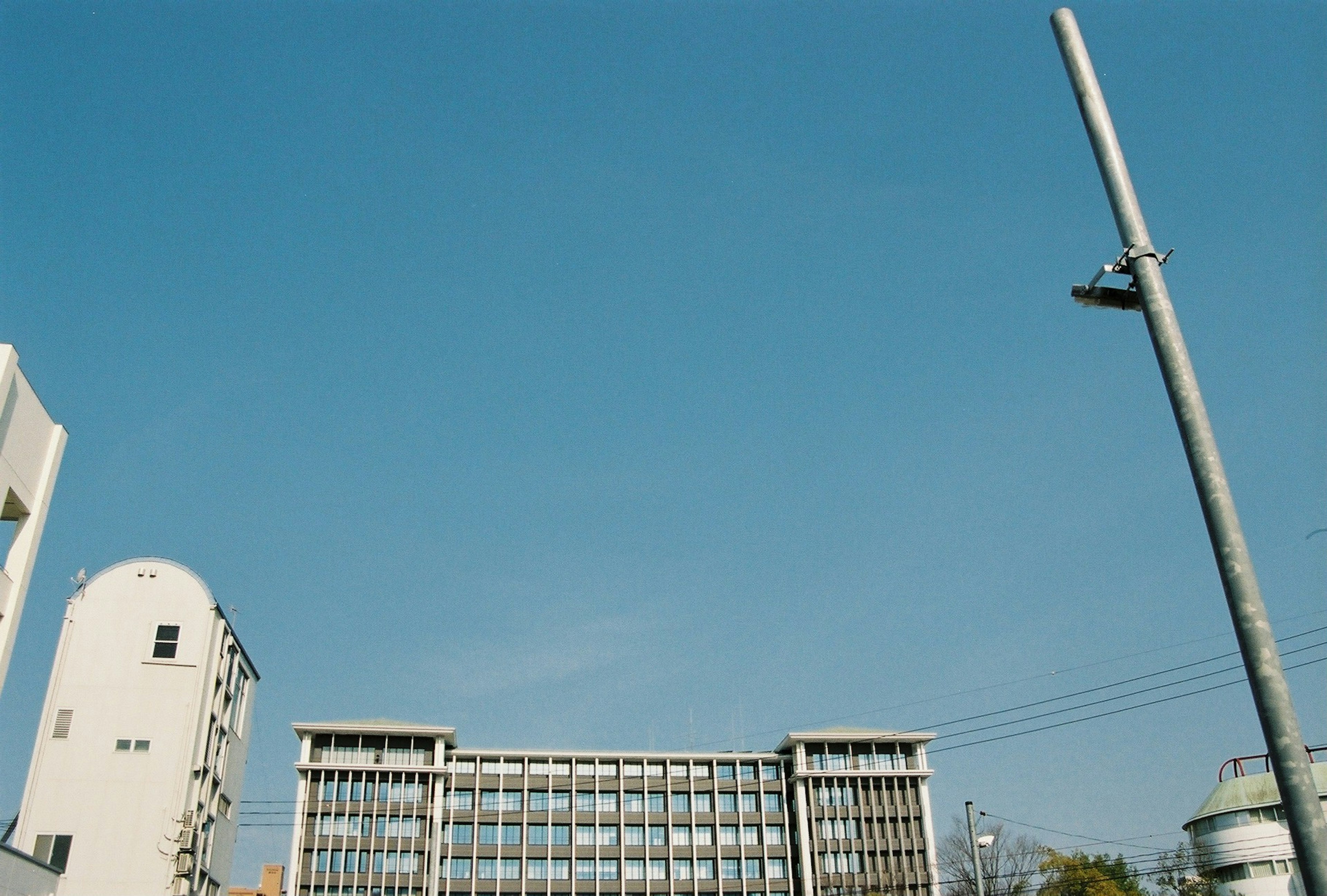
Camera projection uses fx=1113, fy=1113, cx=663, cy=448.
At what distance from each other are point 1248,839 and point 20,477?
94617mm

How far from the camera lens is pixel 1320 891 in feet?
19.1

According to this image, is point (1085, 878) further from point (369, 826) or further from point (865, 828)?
point (369, 826)

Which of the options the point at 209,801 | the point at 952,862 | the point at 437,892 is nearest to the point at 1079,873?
the point at 952,862

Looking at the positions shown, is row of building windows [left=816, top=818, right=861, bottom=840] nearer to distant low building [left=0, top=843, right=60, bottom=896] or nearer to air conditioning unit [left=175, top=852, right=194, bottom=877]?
air conditioning unit [left=175, top=852, right=194, bottom=877]

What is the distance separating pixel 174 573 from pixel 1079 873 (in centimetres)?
7450

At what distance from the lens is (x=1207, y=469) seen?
23.1 ft

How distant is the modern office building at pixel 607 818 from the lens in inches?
4099

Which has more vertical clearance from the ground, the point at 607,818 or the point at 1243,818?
the point at 607,818

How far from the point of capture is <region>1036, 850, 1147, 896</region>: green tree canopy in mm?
88125

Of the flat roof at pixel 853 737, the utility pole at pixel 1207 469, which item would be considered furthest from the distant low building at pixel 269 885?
the utility pole at pixel 1207 469

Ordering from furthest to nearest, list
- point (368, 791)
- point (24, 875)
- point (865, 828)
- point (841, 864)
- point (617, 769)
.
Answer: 1. point (617, 769)
2. point (865, 828)
3. point (841, 864)
4. point (368, 791)
5. point (24, 875)

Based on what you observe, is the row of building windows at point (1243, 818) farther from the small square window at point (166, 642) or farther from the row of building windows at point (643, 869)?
the small square window at point (166, 642)

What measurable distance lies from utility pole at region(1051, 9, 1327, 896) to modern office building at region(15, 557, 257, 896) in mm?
47931

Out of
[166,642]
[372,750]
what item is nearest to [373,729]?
[372,750]
